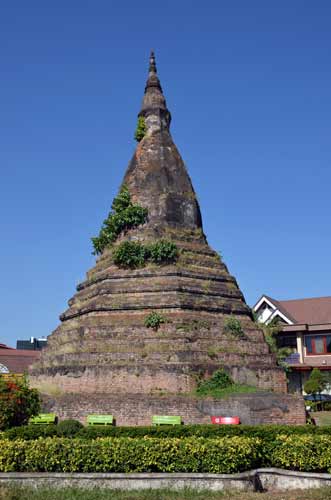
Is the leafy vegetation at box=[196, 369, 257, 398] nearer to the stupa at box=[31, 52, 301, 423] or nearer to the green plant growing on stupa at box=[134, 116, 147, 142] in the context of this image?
the stupa at box=[31, 52, 301, 423]

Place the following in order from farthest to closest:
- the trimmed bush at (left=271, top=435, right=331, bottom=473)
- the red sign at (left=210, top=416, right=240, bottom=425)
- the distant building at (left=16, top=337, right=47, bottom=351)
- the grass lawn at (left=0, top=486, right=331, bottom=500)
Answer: the distant building at (left=16, top=337, right=47, bottom=351), the red sign at (left=210, top=416, right=240, bottom=425), the trimmed bush at (left=271, top=435, right=331, bottom=473), the grass lawn at (left=0, top=486, right=331, bottom=500)

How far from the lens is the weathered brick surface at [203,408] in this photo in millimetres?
17328

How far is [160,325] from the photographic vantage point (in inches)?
789

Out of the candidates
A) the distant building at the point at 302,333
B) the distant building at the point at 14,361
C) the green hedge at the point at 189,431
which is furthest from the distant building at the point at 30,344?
the green hedge at the point at 189,431

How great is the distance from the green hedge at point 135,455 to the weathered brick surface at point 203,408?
538 cm

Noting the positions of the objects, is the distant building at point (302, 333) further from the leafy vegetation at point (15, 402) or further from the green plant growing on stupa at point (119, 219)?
the leafy vegetation at point (15, 402)

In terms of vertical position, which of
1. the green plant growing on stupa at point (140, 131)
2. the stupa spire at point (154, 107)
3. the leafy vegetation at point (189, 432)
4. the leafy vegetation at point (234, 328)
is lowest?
the leafy vegetation at point (189, 432)

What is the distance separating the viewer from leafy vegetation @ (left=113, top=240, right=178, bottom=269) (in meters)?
22.2

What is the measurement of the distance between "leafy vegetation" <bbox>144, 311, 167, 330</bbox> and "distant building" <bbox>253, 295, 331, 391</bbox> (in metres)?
14.0

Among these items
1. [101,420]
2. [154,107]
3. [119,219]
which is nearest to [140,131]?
[154,107]

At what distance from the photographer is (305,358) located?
32594 mm

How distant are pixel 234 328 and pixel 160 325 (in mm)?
2912

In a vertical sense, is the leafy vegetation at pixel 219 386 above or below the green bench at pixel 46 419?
above

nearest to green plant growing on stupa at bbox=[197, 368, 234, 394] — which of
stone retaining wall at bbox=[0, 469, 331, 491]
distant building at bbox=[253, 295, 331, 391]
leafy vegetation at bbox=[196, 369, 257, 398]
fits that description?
leafy vegetation at bbox=[196, 369, 257, 398]
